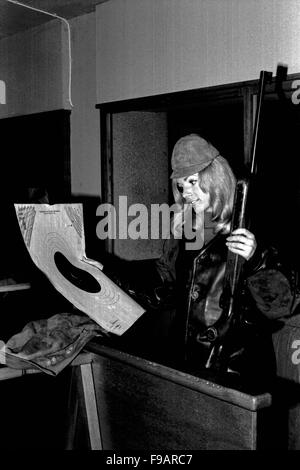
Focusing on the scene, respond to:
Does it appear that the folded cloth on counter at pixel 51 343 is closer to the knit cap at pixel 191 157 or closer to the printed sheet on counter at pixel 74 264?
the printed sheet on counter at pixel 74 264

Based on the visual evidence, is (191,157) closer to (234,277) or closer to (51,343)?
(234,277)

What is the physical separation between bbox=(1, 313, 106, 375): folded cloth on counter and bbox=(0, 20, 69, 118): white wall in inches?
119

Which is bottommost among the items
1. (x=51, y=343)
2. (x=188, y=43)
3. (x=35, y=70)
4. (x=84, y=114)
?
(x=51, y=343)

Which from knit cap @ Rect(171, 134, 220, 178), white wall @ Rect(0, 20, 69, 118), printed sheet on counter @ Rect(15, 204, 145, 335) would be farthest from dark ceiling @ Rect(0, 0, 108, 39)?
printed sheet on counter @ Rect(15, 204, 145, 335)

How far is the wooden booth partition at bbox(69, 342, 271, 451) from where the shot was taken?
1.22 m

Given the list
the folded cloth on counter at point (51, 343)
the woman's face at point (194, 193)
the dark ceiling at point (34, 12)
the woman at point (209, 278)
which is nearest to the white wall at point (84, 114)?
the dark ceiling at point (34, 12)

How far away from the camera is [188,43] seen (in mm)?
3342

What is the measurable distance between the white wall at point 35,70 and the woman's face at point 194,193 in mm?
2800

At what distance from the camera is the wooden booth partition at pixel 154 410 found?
4.00ft

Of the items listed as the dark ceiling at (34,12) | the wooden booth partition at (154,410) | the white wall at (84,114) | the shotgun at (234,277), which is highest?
the dark ceiling at (34,12)

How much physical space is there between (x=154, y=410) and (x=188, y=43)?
2.44 metres

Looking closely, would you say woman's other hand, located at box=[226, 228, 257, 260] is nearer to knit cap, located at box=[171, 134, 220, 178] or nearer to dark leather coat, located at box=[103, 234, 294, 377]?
dark leather coat, located at box=[103, 234, 294, 377]

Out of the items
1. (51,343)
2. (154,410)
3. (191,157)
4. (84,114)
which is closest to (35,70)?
(84,114)
